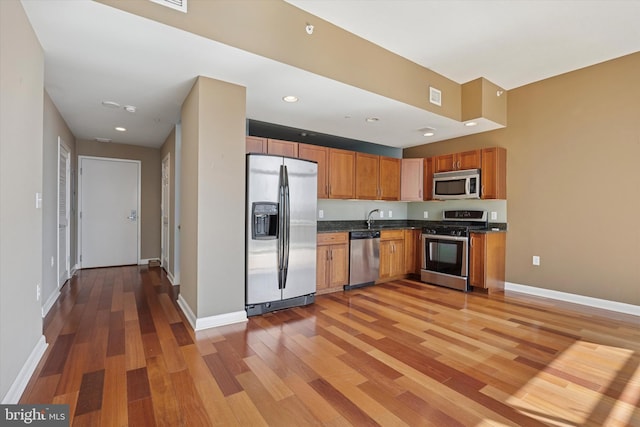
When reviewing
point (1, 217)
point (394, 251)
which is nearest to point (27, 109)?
point (1, 217)

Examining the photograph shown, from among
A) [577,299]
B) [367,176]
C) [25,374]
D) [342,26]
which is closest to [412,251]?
[367,176]

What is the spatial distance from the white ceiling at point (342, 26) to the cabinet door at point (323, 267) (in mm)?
1861

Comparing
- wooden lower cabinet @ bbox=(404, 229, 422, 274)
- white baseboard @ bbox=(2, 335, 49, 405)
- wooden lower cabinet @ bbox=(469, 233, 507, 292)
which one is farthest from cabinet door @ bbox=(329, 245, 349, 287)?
white baseboard @ bbox=(2, 335, 49, 405)

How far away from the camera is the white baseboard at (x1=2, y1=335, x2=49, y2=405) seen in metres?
1.72

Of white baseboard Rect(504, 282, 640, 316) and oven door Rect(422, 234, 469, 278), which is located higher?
oven door Rect(422, 234, 469, 278)

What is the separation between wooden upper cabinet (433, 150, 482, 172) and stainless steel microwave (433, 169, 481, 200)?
0.10 metres

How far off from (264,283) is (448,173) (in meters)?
3.50

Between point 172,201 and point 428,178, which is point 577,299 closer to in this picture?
point 428,178

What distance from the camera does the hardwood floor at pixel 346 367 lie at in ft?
5.69

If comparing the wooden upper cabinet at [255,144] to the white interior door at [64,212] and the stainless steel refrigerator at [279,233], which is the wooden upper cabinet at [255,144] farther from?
the white interior door at [64,212]

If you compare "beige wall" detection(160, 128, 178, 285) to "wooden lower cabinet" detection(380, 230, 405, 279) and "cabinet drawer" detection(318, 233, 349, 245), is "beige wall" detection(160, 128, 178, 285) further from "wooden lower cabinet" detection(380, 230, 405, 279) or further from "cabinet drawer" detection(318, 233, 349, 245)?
"wooden lower cabinet" detection(380, 230, 405, 279)

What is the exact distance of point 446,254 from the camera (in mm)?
4711

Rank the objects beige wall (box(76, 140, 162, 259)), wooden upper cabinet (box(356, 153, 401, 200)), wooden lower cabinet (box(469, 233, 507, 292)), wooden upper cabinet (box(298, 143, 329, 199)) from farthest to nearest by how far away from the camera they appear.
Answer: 1. beige wall (box(76, 140, 162, 259))
2. wooden upper cabinet (box(356, 153, 401, 200))
3. wooden upper cabinet (box(298, 143, 329, 199))
4. wooden lower cabinet (box(469, 233, 507, 292))

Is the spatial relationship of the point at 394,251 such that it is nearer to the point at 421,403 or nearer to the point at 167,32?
the point at 421,403
